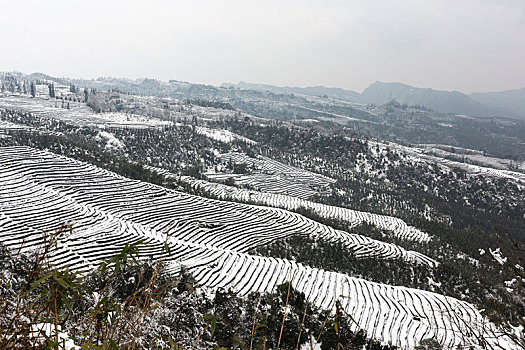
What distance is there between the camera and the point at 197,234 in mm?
38531

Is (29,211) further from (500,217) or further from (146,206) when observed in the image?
(500,217)

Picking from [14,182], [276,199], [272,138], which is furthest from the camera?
[272,138]

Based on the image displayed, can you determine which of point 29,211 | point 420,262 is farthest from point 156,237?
point 420,262

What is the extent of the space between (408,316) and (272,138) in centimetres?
12519

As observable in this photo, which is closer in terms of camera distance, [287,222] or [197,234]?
[197,234]

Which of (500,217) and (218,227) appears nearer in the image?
(218,227)

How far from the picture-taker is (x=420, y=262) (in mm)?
40469

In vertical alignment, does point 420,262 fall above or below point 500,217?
above

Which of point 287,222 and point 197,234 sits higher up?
point 197,234

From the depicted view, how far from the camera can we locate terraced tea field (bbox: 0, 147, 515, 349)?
25.2m

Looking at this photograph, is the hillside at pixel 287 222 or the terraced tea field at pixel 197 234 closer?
the hillside at pixel 287 222

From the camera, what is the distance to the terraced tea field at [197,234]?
993 inches

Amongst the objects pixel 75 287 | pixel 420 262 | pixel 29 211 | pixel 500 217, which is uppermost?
pixel 75 287

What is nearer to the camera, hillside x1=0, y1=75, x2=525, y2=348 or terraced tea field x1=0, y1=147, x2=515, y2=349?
hillside x1=0, y1=75, x2=525, y2=348
